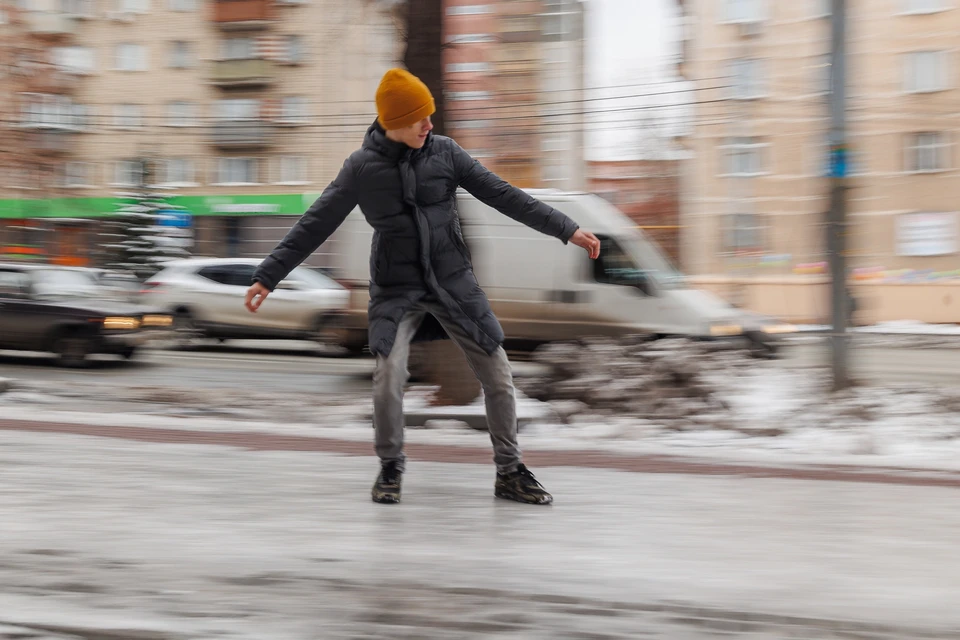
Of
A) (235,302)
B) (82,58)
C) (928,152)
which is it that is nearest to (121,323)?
(235,302)

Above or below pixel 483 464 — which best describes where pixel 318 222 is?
above

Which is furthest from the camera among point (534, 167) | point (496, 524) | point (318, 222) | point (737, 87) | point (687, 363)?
point (534, 167)

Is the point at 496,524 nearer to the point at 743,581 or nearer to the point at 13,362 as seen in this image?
the point at 743,581

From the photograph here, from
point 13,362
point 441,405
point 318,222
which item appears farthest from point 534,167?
point 318,222

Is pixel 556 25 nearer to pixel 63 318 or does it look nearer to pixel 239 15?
pixel 239 15

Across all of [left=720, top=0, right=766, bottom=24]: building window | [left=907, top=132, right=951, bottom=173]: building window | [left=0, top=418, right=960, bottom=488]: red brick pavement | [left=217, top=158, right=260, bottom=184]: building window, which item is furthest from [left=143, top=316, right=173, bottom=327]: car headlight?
[left=217, top=158, right=260, bottom=184]: building window

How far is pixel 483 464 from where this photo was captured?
5.76m

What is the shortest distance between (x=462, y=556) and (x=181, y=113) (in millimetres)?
47247

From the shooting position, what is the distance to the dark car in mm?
15383

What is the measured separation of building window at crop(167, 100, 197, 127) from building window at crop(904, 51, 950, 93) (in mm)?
28328

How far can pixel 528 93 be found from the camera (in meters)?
41.4

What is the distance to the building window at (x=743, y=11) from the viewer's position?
1475 inches

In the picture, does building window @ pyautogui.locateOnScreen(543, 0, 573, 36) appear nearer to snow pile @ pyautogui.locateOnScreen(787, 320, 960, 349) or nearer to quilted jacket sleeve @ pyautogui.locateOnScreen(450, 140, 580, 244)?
snow pile @ pyautogui.locateOnScreen(787, 320, 960, 349)

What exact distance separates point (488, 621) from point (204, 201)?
44.9 m
